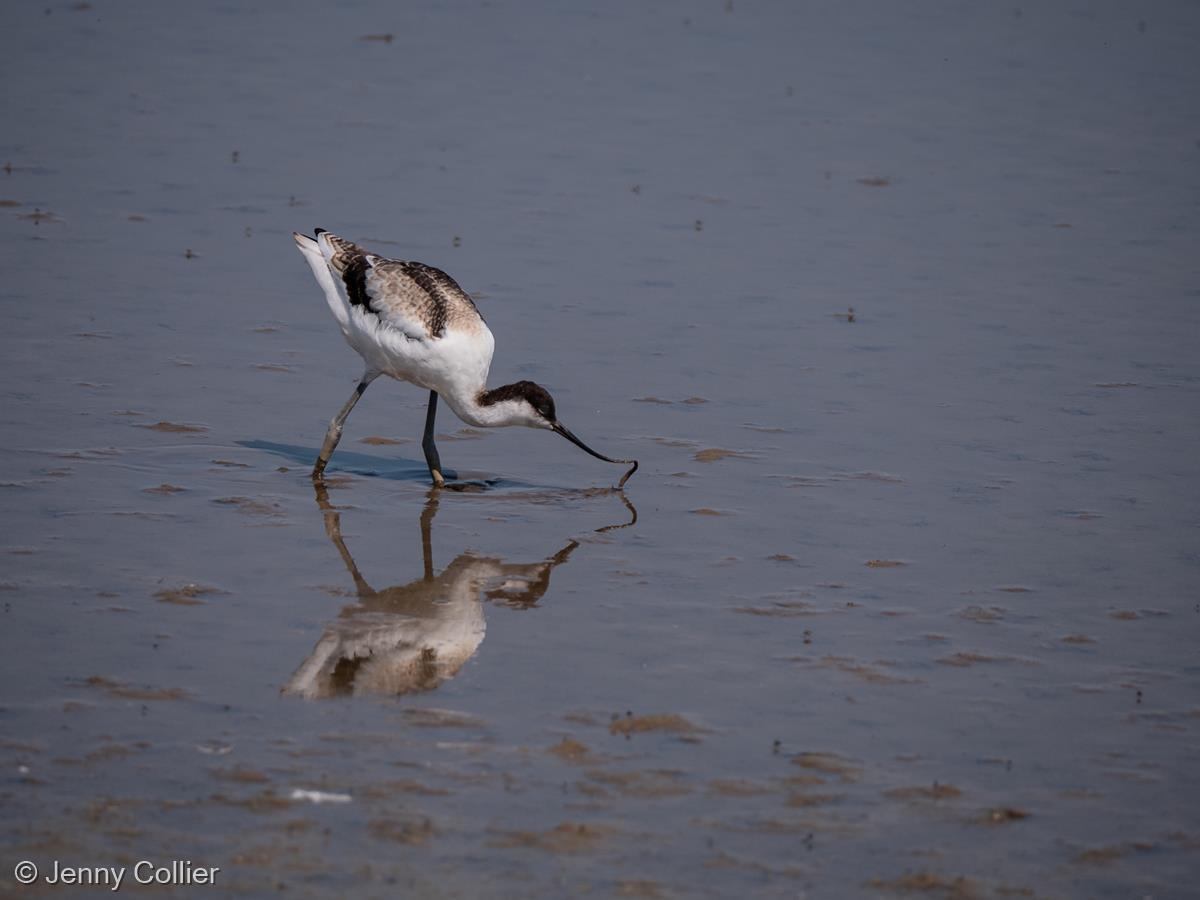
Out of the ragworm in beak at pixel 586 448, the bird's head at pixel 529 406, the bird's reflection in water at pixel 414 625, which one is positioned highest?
the bird's head at pixel 529 406

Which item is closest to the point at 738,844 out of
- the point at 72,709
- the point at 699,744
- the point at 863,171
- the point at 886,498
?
the point at 699,744

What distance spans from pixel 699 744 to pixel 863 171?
11.3 metres

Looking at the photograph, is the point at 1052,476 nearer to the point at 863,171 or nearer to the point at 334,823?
the point at 334,823

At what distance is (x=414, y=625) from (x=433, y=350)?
2.27m

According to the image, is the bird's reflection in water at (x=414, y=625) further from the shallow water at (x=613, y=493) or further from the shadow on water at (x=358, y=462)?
the shadow on water at (x=358, y=462)

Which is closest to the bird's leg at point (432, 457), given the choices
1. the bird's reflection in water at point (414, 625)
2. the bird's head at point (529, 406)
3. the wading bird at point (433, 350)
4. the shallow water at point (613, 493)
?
the wading bird at point (433, 350)

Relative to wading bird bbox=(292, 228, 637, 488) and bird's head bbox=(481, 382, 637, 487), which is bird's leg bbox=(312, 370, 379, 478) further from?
bird's head bbox=(481, 382, 637, 487)

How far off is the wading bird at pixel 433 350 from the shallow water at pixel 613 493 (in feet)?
1.31

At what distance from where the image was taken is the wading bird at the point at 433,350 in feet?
31.1

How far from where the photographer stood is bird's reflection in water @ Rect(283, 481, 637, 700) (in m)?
6.94

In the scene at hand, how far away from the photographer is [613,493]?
31.6 feet

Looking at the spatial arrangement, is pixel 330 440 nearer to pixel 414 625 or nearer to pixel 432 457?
pixel 432 457

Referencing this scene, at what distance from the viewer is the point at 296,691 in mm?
6781

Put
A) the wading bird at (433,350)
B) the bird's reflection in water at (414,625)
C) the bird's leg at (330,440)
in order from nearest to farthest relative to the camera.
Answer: the bird's reflection in water at (414,625) → the wading bird at (433,350) → the bird's leg at (330,440)
